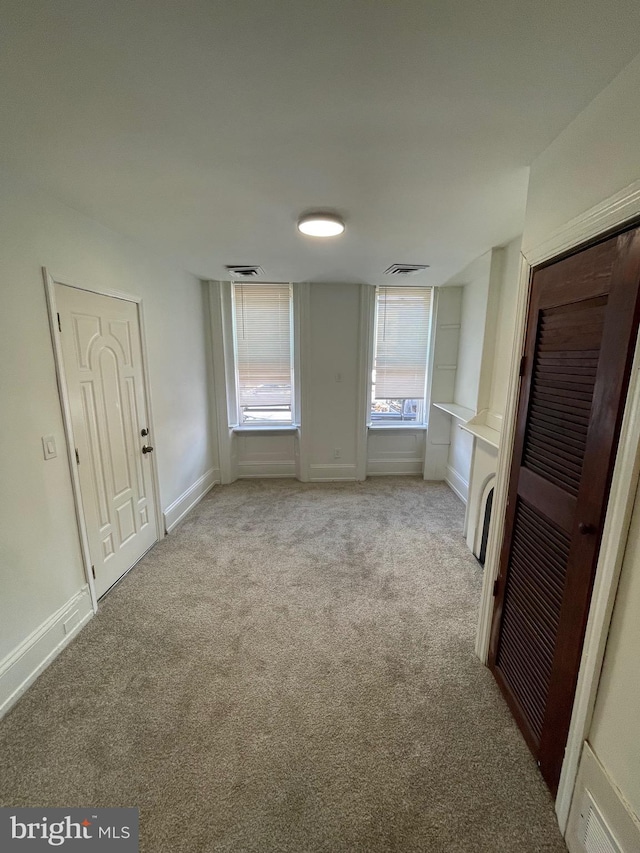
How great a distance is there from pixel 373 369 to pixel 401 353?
1.36ft

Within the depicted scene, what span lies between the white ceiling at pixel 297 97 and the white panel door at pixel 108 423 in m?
0.63

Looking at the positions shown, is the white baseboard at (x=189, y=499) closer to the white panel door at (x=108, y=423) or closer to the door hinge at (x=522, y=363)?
the white panel door at (x=108, y=423)

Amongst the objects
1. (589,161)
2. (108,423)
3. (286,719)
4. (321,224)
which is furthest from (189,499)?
(589,161)

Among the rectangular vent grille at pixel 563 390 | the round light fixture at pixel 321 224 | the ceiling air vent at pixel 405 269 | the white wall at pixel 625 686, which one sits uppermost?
the ceiling air vent at pixel 405 269

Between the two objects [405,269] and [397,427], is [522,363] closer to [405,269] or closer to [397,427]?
[405,269]

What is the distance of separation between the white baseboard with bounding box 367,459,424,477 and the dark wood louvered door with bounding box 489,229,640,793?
2.86 meters

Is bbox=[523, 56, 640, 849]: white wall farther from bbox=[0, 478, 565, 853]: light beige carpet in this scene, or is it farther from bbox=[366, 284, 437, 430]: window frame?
bbox=[366, 284, 437, 430]: window frame

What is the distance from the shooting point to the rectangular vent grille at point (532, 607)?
1222 mm

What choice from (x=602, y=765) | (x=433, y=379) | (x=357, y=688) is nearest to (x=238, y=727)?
(x=357, y=688)

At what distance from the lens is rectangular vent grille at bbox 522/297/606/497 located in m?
1.06

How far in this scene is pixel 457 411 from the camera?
361cm

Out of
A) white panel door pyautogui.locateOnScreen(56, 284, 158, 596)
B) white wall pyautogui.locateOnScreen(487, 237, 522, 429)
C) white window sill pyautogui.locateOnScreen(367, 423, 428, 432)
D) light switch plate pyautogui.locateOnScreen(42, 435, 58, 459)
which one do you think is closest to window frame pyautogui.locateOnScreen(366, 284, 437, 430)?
white window sill pyautogui.locateOnScreen(367, 423, 428, 432)

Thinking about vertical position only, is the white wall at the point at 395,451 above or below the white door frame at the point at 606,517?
below

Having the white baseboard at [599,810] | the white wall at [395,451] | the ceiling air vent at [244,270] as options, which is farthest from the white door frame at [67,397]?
the white wall at [395,451]
